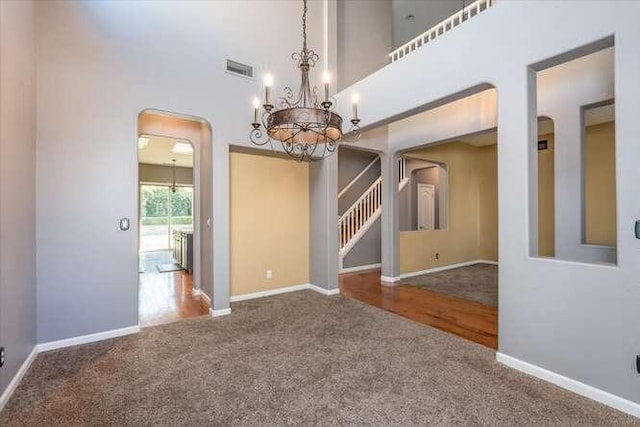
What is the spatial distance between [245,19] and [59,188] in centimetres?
314

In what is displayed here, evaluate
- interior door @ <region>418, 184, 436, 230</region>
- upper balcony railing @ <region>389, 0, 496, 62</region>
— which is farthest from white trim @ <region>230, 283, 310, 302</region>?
interior door @ <region>418, 184, 436, 230</region>

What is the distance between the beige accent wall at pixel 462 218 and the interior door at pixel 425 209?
1.12m

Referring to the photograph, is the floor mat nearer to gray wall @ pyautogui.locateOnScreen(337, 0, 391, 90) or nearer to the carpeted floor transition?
the carpeted floor transition

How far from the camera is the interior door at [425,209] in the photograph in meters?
8.37

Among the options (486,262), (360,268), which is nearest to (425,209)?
(486,262)

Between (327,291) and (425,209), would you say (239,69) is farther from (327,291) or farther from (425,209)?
(425,209)

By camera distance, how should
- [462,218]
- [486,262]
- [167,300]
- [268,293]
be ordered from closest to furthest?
1. [167,300]
2. [268,293]
3. [462,218]
4. [486,262]

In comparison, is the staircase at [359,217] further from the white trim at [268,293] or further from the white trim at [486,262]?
the white trim at [486,262]

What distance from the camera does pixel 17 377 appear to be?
7.72 ft

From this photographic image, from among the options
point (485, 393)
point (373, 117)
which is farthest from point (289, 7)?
point (485, 393)

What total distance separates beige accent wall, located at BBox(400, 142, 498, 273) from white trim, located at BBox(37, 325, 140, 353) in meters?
4.57

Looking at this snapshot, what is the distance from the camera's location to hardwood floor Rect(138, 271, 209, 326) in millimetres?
3938

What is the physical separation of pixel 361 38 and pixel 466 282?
16.2ft

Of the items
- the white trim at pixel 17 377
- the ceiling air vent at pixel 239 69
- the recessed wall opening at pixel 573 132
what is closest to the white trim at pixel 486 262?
the recessed wall opening at pixel 573 132
